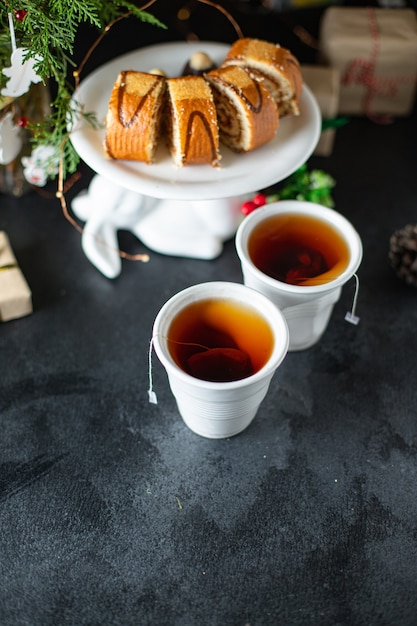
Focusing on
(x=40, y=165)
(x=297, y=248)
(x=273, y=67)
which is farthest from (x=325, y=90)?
(x=40, y=165)

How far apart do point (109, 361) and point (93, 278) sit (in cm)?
19

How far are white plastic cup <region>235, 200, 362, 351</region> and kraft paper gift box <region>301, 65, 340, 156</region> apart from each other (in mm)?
402

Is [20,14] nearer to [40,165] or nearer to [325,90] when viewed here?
[40,165]

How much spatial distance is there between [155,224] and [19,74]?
34 cm

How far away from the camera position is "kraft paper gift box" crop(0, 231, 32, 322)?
1.12 meters

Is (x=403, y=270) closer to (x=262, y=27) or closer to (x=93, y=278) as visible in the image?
(x=93, y=278)

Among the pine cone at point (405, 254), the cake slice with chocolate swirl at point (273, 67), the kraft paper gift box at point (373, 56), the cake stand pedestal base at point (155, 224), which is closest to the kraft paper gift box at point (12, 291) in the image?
the cake stand pedestal base at point (155, 224)

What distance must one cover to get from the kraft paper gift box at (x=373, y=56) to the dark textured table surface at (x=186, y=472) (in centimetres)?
44

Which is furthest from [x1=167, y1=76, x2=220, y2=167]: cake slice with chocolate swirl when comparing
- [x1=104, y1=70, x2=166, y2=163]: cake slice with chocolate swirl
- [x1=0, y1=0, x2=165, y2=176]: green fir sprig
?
[x1=0, y1=0, x2=165, y2=176]: green fir sprig

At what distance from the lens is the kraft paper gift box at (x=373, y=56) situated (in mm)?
1430

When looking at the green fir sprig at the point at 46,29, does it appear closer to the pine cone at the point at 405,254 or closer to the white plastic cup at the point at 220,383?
the white plastic cup at the point at 220,383

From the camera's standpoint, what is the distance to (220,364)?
93cm

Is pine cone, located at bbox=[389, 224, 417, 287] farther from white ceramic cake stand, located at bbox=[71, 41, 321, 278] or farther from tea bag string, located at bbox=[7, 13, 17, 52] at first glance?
tea bag string, located at bbox=[7, 13, 17, 52]

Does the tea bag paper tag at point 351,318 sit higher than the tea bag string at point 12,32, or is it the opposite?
the tea bag string at point 12,32
